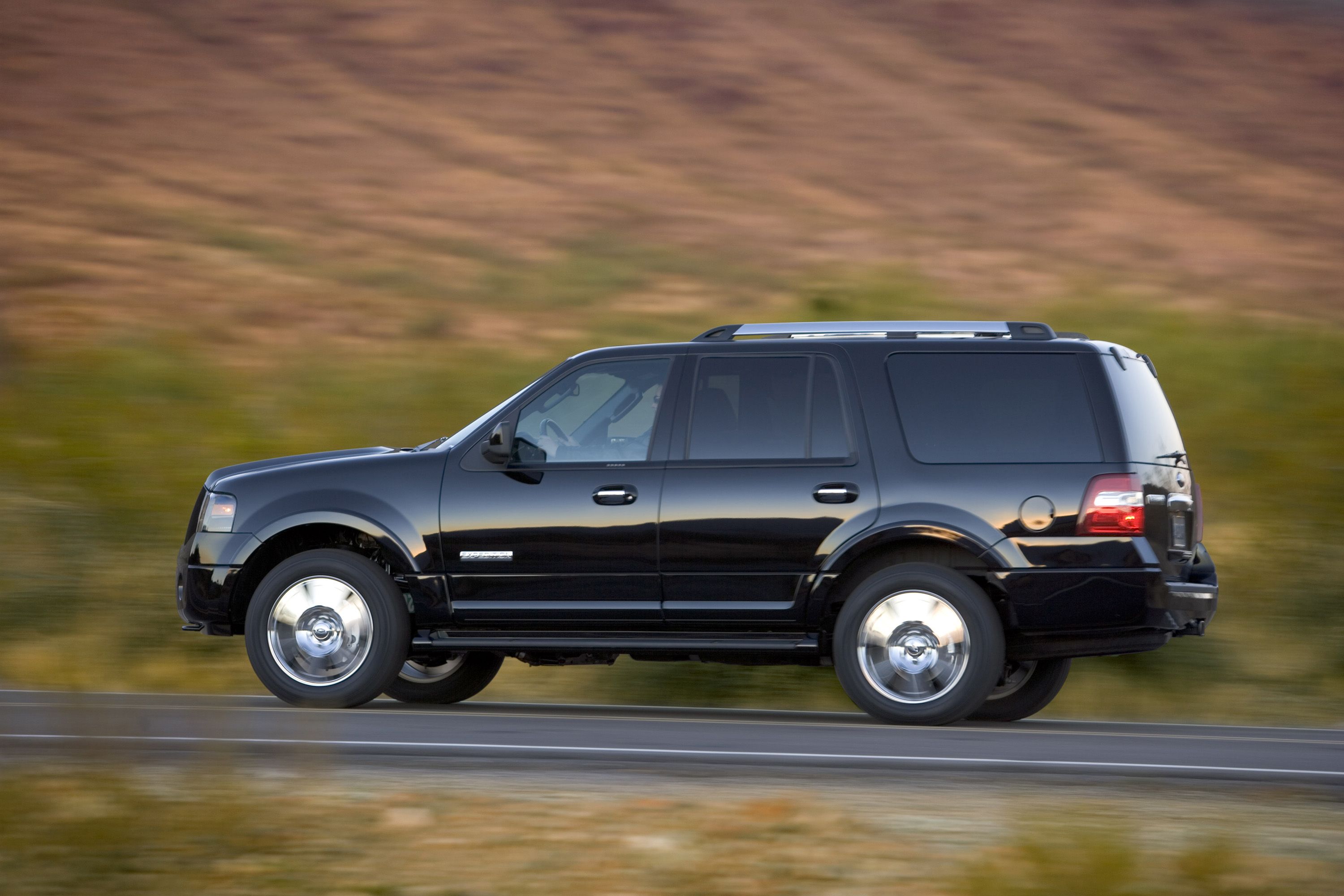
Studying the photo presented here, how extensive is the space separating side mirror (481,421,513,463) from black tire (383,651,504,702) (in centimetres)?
167

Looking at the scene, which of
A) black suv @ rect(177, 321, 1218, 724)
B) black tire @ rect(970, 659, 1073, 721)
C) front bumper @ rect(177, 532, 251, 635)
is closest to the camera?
black suv @ rect(177, 321, 1218, 724)

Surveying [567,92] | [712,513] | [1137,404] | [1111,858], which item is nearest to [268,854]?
[1111,858]

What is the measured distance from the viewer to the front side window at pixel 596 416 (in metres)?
9.22

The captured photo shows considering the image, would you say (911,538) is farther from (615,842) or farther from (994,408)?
(615,842)

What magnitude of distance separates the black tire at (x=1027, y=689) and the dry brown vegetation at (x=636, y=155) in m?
10.3

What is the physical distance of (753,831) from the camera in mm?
5727

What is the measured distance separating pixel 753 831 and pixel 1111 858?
1182mm

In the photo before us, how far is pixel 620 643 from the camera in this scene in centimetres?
909

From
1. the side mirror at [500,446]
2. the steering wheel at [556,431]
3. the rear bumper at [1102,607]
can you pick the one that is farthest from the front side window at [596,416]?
the rear bumper at [1102,607]

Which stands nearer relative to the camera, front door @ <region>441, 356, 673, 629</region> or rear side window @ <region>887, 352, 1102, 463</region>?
rear side window @ <region>887, 352, 1102, 463</region>

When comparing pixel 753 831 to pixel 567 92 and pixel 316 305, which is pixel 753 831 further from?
pixel 567 92

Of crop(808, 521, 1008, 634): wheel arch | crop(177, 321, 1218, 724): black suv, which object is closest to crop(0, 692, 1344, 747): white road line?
crop(177, 321, 1218, 724): black suv

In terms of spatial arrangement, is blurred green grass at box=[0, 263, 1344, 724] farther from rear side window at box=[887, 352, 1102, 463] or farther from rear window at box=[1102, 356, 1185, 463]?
rear window at box=[1102, 356, 1185, 463]

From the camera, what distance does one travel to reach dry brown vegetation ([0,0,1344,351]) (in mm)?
21375
